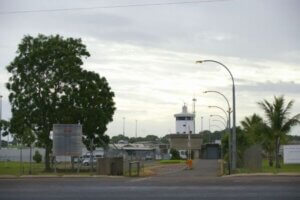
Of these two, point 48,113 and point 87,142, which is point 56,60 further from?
point 87,142

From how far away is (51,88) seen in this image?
48.7 metres

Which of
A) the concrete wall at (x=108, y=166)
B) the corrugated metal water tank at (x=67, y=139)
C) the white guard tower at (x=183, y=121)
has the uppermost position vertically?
the white guard tower at (x=183, y=121)

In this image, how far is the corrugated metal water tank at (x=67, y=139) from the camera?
4441 cm

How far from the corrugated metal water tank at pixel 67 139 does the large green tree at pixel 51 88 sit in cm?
421

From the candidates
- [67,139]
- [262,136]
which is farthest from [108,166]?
[262,136]

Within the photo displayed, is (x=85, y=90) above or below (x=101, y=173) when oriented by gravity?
above

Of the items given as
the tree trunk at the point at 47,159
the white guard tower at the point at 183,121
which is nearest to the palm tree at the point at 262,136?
the tree trunk at the point at 47,159

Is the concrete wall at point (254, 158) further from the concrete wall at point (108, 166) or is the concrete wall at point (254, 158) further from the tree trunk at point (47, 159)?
the tree trunk at point (47, 159)

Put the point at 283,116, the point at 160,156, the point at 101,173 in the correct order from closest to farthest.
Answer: the point at 101,173, the point at 283,116, the point at 160,156

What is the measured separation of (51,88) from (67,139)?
604 centimetres

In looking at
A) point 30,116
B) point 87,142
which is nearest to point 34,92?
point 30,116

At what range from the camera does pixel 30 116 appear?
48875 mm

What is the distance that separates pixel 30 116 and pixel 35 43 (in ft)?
21.4

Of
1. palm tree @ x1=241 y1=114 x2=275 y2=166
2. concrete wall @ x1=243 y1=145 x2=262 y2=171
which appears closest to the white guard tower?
palm tree @ x1=241 y1=114 x2=275 y2=166
